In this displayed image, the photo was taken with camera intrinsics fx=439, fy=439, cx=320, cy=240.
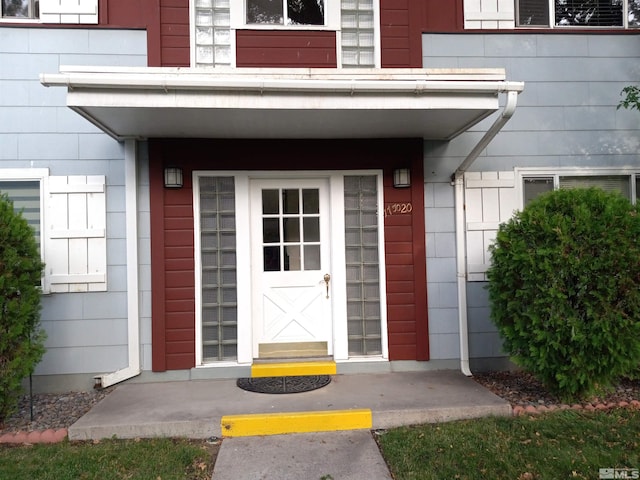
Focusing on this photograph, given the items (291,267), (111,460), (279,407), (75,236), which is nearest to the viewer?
(111,460)

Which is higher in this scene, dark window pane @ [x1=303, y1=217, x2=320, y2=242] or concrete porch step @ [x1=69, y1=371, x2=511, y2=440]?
dark window pane @ [x1=303, y1=217, x2=320, y2=242]

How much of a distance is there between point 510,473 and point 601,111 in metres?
3.99

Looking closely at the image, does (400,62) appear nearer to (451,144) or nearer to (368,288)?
(451,144)

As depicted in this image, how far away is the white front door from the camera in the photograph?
4.59 meters

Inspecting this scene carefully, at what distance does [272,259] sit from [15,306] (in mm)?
2247

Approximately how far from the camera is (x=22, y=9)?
4.43 m

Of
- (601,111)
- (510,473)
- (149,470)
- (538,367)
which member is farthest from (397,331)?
(601,111)

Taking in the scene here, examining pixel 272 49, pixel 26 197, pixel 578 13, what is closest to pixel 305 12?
pixel 272 49

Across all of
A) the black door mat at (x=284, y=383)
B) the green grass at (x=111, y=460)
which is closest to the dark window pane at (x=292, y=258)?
the black door mat at (x=284, y=383)

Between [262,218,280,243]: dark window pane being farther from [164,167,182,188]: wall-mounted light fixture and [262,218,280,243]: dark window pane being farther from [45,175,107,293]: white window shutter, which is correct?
[45,175,107,293]: white window shutter

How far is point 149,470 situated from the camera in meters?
2.87

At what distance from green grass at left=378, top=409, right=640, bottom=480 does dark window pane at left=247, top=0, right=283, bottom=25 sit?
411 cm

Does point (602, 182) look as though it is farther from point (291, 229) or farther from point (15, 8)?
point (15, 8)

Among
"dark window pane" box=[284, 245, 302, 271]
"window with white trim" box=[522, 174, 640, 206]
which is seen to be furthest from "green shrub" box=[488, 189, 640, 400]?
"dark window pane" box=[284, 245, 302, 271]
